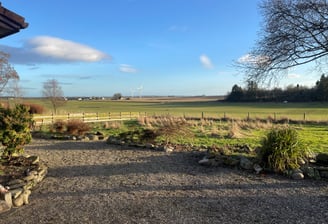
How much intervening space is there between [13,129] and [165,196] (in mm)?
4562

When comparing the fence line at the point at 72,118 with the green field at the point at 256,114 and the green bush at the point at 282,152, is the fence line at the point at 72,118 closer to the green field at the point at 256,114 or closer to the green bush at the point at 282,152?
the green field at the point at 256,114

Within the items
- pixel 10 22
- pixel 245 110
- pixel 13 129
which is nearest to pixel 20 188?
pixel 13 129

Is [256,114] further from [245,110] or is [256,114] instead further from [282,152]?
[282,152]

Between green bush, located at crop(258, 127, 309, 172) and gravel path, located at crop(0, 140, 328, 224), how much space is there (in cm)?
48

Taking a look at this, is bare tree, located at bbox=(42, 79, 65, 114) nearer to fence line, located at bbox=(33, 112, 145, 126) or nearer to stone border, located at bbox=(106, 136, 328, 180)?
fence line, located at bbox=(33, 112, 145, 126)

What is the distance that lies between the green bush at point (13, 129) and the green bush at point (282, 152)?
237 inches

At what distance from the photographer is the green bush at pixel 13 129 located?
670 cm

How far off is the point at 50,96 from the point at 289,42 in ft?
133

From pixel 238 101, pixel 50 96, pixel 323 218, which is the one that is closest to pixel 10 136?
pixel 323 218

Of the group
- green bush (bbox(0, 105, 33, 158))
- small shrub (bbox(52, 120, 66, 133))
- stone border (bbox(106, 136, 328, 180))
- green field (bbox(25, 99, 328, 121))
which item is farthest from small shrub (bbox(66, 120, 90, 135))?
green field (bbox(25, 99, 328, 121))

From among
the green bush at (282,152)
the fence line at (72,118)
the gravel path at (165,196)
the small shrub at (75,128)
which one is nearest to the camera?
the gravel path at (165,196)

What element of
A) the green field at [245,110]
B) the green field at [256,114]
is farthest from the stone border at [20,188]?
the green field at [245,110]

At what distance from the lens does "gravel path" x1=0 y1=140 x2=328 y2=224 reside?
378cm

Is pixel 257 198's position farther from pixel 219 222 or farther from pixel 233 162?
pixel 233 162
